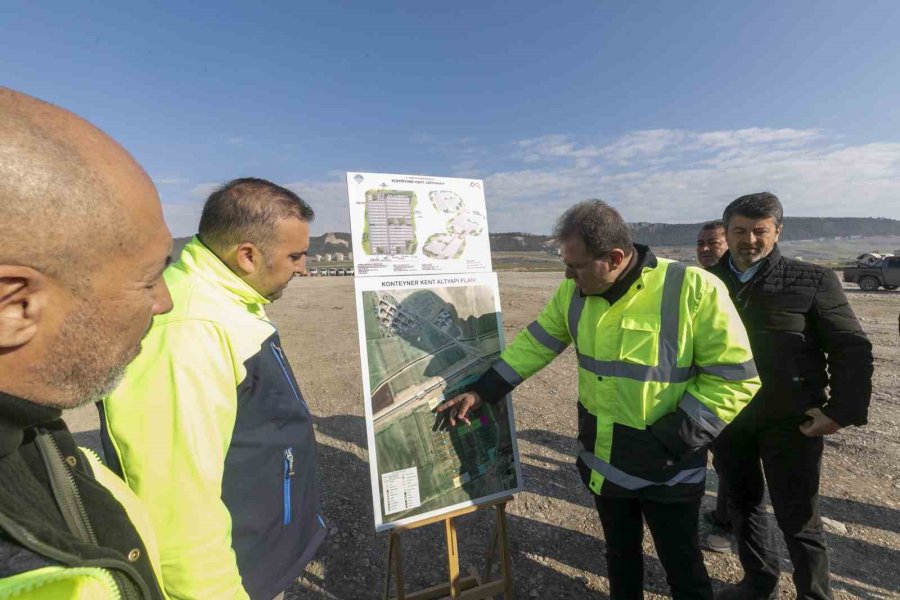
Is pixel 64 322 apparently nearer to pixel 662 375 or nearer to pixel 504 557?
pixel 662 375

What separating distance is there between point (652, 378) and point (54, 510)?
7.02 ft

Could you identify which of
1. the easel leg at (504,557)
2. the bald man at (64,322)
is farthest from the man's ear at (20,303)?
the easel leg at (504,557)

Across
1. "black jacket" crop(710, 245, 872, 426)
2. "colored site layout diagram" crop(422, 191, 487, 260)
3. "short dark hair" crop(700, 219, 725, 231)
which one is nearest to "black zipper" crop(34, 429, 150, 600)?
"colored site layout diagram" crop(422, 191, 487, 260)

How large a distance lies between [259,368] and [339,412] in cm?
508

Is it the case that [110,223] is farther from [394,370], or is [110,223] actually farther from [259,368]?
[394,370]

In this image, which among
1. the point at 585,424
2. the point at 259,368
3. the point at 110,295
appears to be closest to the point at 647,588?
the point at 585,424

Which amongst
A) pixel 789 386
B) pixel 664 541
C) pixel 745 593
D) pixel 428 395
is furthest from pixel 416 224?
pixel 745 593

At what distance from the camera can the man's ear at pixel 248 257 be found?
1649 millimetres

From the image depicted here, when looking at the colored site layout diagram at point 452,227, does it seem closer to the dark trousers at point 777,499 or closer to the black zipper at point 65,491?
the black zipper at point 65,491

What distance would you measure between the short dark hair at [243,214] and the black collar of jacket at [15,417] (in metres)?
1.02

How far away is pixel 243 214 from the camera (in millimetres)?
1676

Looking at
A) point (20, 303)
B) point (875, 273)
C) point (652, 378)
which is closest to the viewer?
point (20, 303)

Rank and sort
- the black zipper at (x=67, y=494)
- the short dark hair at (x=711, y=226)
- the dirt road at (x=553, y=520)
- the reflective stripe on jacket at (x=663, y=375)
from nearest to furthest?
the black zipper at (x=67, y=494)
the reflective stripe on jacket at (x=663, y=375)
the dirt road at (x=553, y=520)
the short dark hair at (x=711, y=226)

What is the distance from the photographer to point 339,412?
20.4ft
